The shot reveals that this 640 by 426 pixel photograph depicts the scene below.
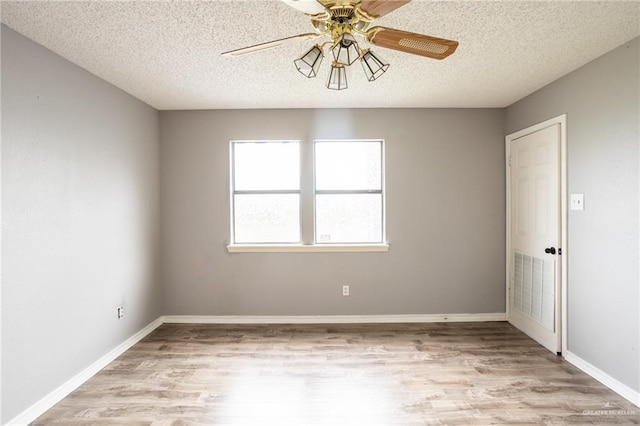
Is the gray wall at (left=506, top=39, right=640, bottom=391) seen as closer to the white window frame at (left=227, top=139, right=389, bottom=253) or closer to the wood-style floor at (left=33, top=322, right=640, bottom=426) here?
the wood-style floor at (left=33, top=322, right=640, bottom=426)

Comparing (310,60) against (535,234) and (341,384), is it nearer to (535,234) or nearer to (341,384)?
(341,384)

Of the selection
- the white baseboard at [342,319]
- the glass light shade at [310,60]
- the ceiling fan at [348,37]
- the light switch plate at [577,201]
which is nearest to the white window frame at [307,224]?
the white baseboard at [342,319]

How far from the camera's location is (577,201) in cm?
264

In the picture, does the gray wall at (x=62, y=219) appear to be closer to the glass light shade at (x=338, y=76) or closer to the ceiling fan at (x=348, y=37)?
the ceiling fan at (x=348, y=37)

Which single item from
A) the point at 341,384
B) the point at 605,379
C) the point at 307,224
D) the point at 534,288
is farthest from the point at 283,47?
the point at 605,379

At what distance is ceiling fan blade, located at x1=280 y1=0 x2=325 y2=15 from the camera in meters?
1.18

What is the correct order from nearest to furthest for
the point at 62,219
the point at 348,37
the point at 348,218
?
1. the point at 348,37
2. the point at 62,219
3. the point at 348,218

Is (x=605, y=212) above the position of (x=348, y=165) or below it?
below

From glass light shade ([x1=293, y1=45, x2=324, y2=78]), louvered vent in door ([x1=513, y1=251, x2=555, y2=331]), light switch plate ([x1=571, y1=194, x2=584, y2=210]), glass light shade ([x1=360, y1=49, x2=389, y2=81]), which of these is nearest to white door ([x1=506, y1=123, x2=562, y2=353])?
louvered vent in door ([x1=513, y1=251, x2=555, y2=331])

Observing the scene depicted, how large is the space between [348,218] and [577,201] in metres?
2.09

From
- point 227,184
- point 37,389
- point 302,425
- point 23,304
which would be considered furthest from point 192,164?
point 302,425

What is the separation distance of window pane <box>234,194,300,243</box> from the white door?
2376mm

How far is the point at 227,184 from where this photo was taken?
3.68 metres

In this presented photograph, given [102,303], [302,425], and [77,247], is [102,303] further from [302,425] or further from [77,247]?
[302,425]
